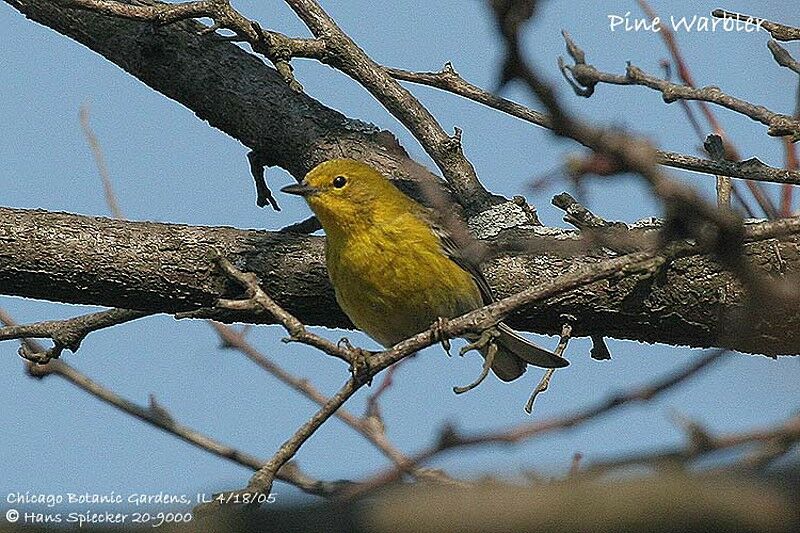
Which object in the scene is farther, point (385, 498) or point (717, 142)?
point (717, 142)

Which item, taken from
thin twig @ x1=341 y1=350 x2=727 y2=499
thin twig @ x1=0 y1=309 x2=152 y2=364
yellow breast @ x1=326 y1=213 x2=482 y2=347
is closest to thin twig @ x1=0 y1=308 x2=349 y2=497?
thin twig @ x1=0 y1=309 x2=152 y2=364

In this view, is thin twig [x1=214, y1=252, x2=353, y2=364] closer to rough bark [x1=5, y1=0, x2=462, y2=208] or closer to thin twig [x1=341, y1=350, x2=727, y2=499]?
thin twig [x1=341, y1=350, x2=727, y2=499]

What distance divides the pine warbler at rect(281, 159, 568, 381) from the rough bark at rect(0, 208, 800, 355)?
1.75 ft

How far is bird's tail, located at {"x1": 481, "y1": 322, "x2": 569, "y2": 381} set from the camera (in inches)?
219

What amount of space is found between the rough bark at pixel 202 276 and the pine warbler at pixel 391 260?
0.53 m

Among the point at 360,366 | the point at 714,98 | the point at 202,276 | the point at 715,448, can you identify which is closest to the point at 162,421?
the point at 202,276

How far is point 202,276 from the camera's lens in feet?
15.4

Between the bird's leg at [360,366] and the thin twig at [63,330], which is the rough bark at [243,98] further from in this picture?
the bird's leg at [360,366]

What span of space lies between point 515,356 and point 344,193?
3.82ft

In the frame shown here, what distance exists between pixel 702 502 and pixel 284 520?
0.47 m

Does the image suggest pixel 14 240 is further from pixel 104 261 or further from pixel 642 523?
pixel 642 523

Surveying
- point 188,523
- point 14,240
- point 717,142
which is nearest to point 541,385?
point 717,142

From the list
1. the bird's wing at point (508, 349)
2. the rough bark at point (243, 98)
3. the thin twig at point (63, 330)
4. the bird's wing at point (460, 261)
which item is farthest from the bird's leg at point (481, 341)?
the rough bark at point (243, 98)

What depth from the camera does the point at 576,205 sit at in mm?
4625
